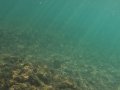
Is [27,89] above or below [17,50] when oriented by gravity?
below

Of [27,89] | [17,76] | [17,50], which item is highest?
[17,50]

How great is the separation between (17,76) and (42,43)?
1297 cm

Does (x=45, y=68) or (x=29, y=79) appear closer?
(x=29, y=79)

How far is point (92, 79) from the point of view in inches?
574

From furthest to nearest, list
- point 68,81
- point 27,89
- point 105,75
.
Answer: point 105,75
point 68,81
point 27,89

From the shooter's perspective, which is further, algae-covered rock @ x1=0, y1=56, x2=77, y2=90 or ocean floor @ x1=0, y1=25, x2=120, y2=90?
ocean floor @ x1=0, y1=25, x2=120, y2=90

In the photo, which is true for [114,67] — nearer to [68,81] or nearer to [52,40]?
[52,40]

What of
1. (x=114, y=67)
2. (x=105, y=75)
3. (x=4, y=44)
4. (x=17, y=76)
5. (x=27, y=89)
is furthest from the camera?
(x=114, y=67)

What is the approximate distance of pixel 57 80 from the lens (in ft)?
33.7

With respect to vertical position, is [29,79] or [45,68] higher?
[45,68]

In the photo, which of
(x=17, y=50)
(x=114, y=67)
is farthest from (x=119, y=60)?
(x=17, y=50)

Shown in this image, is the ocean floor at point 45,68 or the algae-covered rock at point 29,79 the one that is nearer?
the algae-covered rock at point 29,79

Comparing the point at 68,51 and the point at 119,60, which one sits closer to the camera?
the point at 68,51

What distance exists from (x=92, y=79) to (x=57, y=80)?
4916mm
